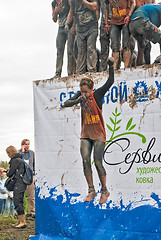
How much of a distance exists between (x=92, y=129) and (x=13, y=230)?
333 cm

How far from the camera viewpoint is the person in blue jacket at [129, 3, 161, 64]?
8344 mm

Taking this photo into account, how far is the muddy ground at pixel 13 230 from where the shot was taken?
9.85 m

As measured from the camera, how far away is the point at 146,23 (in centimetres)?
833

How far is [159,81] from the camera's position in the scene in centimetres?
801

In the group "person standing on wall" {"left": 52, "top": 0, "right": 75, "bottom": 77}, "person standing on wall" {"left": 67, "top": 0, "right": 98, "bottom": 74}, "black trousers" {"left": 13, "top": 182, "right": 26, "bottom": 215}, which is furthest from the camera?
"black trousers" {"left": 13, "top": 182, "right": 26, "bottom": 215}

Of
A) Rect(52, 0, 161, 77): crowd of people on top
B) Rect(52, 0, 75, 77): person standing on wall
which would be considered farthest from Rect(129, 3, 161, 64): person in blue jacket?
Rect(52, 0, 75, 77): person standing on wall

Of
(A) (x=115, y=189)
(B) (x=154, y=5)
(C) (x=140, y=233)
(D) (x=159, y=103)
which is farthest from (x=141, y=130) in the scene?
(B) (x=154, y=5)

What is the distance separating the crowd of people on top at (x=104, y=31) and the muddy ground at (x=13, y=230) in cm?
334

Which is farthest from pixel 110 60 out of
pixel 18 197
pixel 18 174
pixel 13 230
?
pixel 13 230

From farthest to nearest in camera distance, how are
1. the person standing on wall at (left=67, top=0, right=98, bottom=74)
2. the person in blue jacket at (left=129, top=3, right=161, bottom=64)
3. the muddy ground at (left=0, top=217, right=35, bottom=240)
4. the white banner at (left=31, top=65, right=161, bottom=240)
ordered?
the muddy ground at (left=0, top=217, right=35, bottom=240) → the person standing on wall at (left=67, top=0, right=98, bottom=74) → the person in blue jacket at (left=129, top=3, right=161, bottom=64) → the white banner at (left=31, top=65, right=161, bottom=240)

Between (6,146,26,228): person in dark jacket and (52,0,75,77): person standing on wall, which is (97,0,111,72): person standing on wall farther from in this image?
(6,146,26,228): person in dark jacket

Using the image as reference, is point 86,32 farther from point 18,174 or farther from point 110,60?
point 18,174

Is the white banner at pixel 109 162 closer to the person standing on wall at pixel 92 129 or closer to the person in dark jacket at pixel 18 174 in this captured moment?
the person standing on wall at pixel 92 129

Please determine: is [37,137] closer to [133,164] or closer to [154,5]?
[133,164]
